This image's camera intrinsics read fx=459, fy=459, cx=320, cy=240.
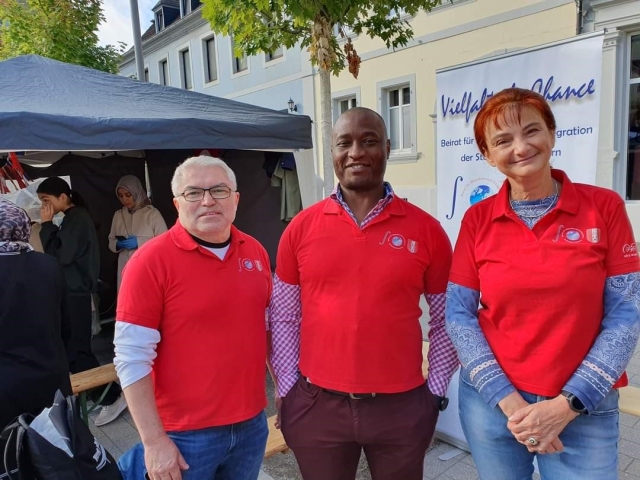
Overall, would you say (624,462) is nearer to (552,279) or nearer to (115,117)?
(552,279)

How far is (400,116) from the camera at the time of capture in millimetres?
11320

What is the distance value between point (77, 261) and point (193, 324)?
Result: 96.6 inches

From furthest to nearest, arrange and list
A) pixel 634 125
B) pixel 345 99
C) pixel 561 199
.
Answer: pixel 345 99 < pixel 634 125 < pixel 561 199

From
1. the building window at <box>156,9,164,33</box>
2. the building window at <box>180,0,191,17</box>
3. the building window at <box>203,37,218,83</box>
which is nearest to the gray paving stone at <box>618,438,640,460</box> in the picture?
the building window at <box>203,37,218,83</box>

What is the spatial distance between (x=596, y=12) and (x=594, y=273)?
8.38 metres

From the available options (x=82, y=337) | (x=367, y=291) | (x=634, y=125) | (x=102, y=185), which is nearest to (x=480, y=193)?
(x=367, y=291)

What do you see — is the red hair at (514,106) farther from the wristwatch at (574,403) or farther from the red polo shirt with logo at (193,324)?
the red polo shirt with logo at (193,324)

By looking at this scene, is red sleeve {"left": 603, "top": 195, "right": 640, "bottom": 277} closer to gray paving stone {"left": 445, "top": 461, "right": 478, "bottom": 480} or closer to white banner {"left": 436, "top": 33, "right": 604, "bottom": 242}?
white banner {"left": 436, "top": 33, "right": 604, "bottom": 242}

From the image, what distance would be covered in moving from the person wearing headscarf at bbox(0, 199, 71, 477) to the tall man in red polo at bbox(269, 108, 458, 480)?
1.22 m

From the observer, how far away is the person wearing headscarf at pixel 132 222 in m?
4.26

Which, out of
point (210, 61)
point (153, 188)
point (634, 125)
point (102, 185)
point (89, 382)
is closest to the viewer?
point (89, 382)

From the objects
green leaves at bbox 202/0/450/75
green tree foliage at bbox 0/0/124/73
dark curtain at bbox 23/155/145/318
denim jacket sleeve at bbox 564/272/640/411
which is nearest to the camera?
denim jacket sleeve at bbox 564/272/640/411

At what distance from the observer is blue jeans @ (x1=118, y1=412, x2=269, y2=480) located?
155cm

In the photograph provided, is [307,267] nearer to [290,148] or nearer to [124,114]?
[124,114]
